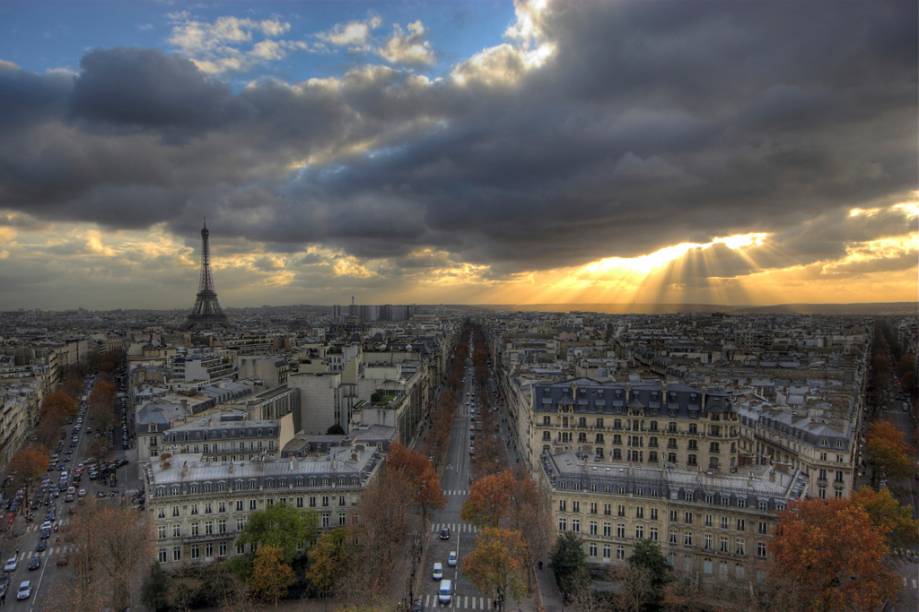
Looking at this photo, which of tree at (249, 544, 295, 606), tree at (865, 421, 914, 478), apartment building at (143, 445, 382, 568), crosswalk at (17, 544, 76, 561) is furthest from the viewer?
tree at (865, 421, 914, 478)

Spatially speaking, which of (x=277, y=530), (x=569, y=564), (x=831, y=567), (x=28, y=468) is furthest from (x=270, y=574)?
(x=28, y=468)

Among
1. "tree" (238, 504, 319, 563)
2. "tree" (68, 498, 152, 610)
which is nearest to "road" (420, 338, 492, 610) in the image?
"tree" (238, 504, 319, 563)

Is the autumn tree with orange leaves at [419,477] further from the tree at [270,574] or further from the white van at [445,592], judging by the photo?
the tree at [270,574]

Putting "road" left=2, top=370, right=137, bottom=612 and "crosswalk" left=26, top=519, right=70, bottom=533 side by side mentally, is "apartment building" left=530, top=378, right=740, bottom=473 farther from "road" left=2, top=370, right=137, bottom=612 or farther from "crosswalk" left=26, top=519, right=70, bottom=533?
"crosswalk" left=26, top=519, right=70, bottom=533

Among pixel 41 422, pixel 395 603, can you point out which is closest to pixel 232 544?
pixel 395 603

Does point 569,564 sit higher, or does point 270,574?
point 270,574

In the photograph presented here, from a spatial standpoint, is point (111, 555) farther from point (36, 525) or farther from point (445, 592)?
point (445, 592)

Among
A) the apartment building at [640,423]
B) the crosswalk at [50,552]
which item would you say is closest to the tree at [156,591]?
the crosswalk at [50,552]
